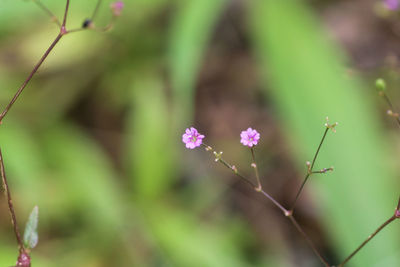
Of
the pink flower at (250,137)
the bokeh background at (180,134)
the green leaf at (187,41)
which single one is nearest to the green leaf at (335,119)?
the bokeh background at (180,134)

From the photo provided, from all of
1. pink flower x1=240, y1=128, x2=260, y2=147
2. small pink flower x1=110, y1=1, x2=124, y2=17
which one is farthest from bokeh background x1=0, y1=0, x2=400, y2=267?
pink flower x1=240, y1=128, x2=260, y2=147

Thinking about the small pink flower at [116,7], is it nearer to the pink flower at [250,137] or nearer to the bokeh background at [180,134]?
the pink flower at [250,137]

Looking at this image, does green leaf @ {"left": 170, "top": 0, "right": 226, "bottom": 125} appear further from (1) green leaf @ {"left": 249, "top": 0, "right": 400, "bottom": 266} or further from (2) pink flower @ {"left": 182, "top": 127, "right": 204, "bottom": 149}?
(2) pink flower @ {"left": 182, "top": 127, "right": 204, "bottom": 149}

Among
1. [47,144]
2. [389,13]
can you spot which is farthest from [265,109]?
[389,13]

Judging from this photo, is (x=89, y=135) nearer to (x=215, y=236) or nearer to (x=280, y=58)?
(x=215, y=236)

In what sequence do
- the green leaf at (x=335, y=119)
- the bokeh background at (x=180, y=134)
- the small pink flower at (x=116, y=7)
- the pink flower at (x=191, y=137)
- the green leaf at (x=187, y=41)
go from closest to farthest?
1. the pink flower at (x=191, y=137)
2. the small pink flower at (x=116, y=7)
3. the green leaf at (x=335, y=119)
4. the bokeh background at (x=180, y=134)
5. the green leaf at (x=187, y=41)

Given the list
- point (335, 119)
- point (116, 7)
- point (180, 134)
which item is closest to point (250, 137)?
point (116, 7)

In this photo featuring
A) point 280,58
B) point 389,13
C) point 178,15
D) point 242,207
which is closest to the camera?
point 389,13

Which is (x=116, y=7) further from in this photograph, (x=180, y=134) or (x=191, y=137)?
(x=180, y=134)
